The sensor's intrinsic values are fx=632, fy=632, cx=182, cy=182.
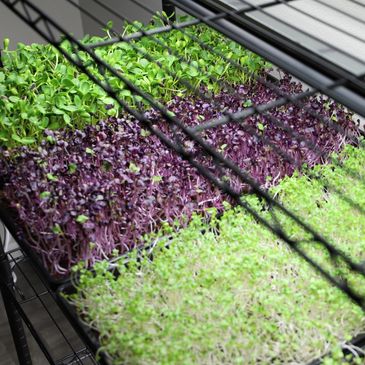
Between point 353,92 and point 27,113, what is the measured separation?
79 centimetres

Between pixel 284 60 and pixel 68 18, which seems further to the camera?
pixel 68 18

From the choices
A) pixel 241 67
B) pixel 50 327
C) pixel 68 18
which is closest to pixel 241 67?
pixel 241 67

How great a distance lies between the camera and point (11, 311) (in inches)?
67.0

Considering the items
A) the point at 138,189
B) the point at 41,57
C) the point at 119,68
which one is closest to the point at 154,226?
the point at 138,189

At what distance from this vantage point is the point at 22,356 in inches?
70.8

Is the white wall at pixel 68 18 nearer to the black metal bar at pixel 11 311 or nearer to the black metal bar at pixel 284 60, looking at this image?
the black metal bar at pixel 11 311

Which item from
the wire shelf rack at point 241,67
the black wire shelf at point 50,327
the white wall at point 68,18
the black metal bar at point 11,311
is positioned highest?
the wire shelf rack at point 241,67

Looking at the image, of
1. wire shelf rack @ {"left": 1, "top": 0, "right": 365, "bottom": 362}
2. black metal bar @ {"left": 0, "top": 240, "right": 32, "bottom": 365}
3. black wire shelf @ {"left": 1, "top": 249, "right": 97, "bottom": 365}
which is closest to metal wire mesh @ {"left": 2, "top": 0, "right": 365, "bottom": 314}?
wire shelf rack @ {"left": 1, "top": 0, "right": 365, "bottom": 362}

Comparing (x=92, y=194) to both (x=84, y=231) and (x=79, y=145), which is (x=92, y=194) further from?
(x=79, y=145)

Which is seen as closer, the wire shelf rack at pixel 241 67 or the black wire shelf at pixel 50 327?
the wire shelf rack at pixel 241 67

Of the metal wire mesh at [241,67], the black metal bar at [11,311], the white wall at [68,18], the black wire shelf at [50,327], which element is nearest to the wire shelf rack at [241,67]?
the metal wire mesh at [241,67]

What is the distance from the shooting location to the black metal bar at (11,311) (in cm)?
162

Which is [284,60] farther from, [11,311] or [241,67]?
[11,311]

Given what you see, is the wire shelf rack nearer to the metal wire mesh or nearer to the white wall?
Answer: the metal wire mesh
